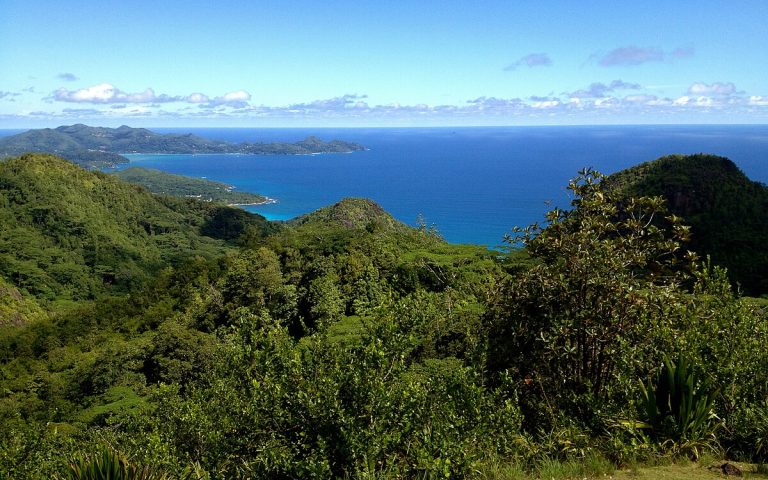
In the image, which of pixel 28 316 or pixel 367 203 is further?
pixel 367 203

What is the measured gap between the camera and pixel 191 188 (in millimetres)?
175500

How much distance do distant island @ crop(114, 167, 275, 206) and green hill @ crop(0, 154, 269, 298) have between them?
42.2 m

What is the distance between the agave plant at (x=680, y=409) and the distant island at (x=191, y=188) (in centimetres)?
15577

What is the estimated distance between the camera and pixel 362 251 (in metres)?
36.0

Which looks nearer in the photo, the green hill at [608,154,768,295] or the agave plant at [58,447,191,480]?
the agave plant at [58,447,191,480]

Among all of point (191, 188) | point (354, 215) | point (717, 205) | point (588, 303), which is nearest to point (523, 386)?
point (588, 303)

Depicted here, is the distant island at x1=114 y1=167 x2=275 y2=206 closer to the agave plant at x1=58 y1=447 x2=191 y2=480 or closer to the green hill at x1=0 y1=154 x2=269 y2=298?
the green hill at x1=0 y1=154 x2=269 y2=298

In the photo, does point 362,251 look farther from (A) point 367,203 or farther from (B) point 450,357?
(A) point 367,203

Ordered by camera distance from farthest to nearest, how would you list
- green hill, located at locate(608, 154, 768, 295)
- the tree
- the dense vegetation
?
1. green hill, located at locate(608, 154, 768, 295)
2. the tree
3. the dense vegetation

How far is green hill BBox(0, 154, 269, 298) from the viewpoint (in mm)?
76125


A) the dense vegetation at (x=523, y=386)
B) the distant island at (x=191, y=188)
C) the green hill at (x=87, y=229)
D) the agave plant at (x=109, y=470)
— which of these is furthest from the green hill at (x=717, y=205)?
the distant island at (x=191, y=188)

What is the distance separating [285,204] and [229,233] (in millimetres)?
46941

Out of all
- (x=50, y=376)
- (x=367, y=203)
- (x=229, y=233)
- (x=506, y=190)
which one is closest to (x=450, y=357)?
(x=50, y=376)

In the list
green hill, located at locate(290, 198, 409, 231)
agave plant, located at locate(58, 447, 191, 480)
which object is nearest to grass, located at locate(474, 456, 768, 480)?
agave plant, located at locate(58, 447, 191, 480)
